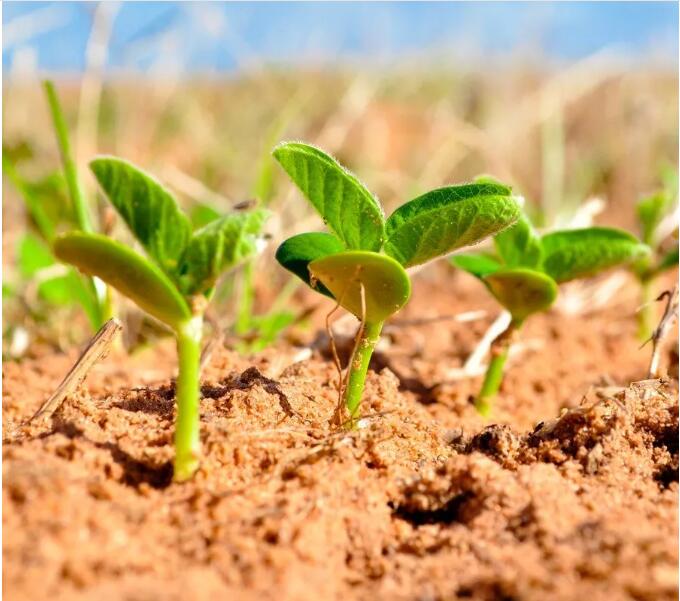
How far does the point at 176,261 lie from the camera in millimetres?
1020

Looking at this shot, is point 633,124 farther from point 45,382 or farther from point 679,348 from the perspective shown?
point 45,382

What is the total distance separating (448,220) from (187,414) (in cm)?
→ 43

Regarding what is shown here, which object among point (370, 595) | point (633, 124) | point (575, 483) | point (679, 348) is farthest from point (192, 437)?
point (633, 124)

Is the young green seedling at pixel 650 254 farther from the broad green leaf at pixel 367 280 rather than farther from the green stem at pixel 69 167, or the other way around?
the green stem at pixel 69 167

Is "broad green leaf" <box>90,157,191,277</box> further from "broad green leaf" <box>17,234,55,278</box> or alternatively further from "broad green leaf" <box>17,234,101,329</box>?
"broad green leaf" <box>17,234,55,278</box>

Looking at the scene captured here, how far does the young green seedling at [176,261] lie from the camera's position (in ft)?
3.10

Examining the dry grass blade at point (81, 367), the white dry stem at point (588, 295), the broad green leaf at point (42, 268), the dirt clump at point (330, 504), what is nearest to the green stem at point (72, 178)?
the broad green leaf at point (42, 268)

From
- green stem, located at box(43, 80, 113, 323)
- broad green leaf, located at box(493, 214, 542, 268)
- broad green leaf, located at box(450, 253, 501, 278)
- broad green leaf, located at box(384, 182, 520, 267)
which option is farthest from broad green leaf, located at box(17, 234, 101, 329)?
broad green leaf, located at box(384, 182, 520, 267)

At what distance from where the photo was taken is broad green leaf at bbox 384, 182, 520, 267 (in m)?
1.06

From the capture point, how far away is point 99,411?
1168 millimetres

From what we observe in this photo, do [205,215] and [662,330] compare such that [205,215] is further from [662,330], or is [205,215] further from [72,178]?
[662,330]

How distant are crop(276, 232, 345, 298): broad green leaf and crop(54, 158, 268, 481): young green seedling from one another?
15cm

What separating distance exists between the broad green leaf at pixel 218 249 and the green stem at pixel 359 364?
0.78 feet

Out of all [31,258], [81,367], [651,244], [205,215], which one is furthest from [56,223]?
[651,244]
